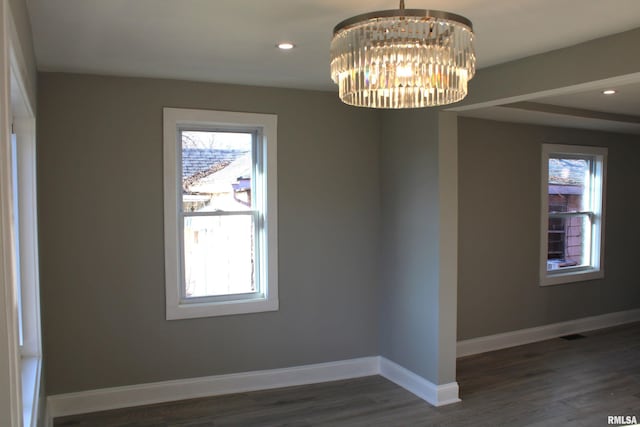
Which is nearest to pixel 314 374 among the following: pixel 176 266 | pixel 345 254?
pixel 345 254

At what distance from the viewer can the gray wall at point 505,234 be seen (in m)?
5.04

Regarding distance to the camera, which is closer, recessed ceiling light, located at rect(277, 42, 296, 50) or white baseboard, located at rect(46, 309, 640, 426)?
recessed ceiling light, located at rect(277, 42, 296, 50)

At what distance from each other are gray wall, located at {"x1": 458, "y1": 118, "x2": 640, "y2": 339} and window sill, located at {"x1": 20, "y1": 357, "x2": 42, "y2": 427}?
3639 mm

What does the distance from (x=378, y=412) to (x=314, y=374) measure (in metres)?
0.77

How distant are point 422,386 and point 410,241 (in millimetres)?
1127

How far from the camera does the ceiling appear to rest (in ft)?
7.73

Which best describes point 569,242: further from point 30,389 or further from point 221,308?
point 30,389

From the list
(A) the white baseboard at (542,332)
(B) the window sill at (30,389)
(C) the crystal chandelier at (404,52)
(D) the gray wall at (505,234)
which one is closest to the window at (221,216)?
(B) the window sill at (30,389)

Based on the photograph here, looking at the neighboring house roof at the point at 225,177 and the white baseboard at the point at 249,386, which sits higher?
the neighboring house roof at the point at 225,177

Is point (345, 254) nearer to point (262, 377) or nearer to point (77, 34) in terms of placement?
point (262, 377)

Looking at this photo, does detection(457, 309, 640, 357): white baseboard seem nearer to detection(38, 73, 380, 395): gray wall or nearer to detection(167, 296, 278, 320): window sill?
detection(38, 73, 380, 395): gray wall

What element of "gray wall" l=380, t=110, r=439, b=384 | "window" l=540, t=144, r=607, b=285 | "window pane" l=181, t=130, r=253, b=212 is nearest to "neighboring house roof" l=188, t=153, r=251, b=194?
"window pane" l=181, t=130, r=253, b=212

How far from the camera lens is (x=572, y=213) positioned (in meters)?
5.91

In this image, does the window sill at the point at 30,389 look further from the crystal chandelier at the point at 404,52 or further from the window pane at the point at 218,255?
the crystal chandelier at the point at 404,52
